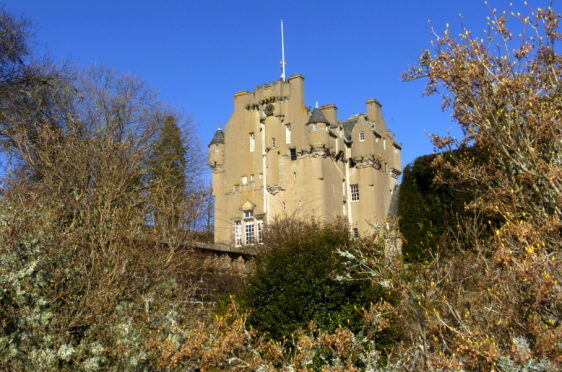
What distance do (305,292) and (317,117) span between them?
1027 inches

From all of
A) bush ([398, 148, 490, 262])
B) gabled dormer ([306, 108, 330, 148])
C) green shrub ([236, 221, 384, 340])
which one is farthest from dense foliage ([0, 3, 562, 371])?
gabled dormer ([306, 108, 330, 148])

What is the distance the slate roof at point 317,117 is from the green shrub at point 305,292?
80.5 ft

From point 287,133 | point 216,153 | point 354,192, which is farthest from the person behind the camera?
point 216,153

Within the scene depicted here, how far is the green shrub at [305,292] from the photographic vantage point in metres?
10.2

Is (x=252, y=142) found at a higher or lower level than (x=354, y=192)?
higher

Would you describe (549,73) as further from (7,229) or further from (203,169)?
(203,169)

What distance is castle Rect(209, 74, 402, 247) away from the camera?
1400 inches

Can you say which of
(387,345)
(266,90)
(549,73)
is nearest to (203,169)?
(266,90)

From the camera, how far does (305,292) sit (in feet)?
34.4

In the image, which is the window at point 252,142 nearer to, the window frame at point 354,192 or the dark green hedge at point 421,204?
the window frame at point 354,192

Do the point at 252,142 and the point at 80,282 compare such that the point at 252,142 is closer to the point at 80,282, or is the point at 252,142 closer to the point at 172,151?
the point at 172,151

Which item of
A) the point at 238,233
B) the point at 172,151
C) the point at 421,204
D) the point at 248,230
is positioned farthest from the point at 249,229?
the point at 421,204

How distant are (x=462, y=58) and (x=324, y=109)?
2966 cm

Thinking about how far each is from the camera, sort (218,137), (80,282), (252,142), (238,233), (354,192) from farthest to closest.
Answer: (218,137), (252,142), (354,192), (238,233), (80,282)
